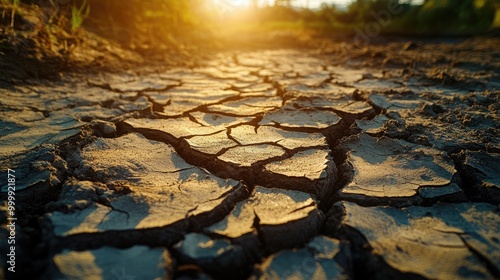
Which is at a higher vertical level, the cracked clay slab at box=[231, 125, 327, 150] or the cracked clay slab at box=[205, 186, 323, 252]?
the cracked clay slab at box=[231, 125, 327, 150]

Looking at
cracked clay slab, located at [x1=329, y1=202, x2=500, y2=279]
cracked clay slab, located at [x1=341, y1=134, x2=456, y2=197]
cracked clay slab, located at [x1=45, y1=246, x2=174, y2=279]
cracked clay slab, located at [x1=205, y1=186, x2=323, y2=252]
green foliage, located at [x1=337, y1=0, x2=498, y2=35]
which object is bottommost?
cracked clay slab, located at [x1=45, y1=246, x2=174, y2=279]

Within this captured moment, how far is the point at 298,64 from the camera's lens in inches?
158

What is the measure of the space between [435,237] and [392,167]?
460mm

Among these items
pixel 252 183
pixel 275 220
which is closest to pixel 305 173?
pixel 252 183

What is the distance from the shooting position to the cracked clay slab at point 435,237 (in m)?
0.85

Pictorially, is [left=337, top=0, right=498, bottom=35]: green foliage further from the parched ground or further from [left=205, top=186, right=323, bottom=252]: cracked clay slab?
[left=205, top=186, right=323, bottom=252]: cracked clay slab

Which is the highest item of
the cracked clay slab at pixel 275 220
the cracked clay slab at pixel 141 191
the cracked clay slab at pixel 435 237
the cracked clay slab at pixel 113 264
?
the cracked clay slab at pixel 435 237

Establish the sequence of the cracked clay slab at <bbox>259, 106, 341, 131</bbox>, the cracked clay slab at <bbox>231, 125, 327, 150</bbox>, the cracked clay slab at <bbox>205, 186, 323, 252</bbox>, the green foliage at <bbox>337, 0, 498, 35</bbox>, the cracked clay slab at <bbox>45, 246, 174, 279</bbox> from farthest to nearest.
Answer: the green foliage at <bbox>337, 0, 498, 35</bbox>, the cracked clay slab at <bbox>259, 106, 341, 131</bbox>, the cracked clay slab at <bbox>231, 125, 327, 150</bbox>, the cracked clay slab at <bbox>205, 186, 323, 252</bbox>, the cracked clay slab at <bbox>45, 246, 174, 279</bbox>

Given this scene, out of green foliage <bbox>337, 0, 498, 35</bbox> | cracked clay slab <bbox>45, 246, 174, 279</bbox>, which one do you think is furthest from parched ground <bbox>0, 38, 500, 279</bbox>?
green foliage <bbox>337, 0, 498, 35</bbox>

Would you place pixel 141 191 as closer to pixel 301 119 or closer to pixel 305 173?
pixel 305 173

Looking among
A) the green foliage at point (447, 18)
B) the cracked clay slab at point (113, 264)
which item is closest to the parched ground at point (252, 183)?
the cracked clay slab at point (113, 264)

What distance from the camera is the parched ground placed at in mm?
895

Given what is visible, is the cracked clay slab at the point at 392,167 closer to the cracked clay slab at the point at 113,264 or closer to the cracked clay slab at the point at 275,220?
the cracked clay slab at the point at 275,220

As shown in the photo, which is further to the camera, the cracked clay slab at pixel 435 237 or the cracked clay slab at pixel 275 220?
the cracked clay slab at pixel 275 220
